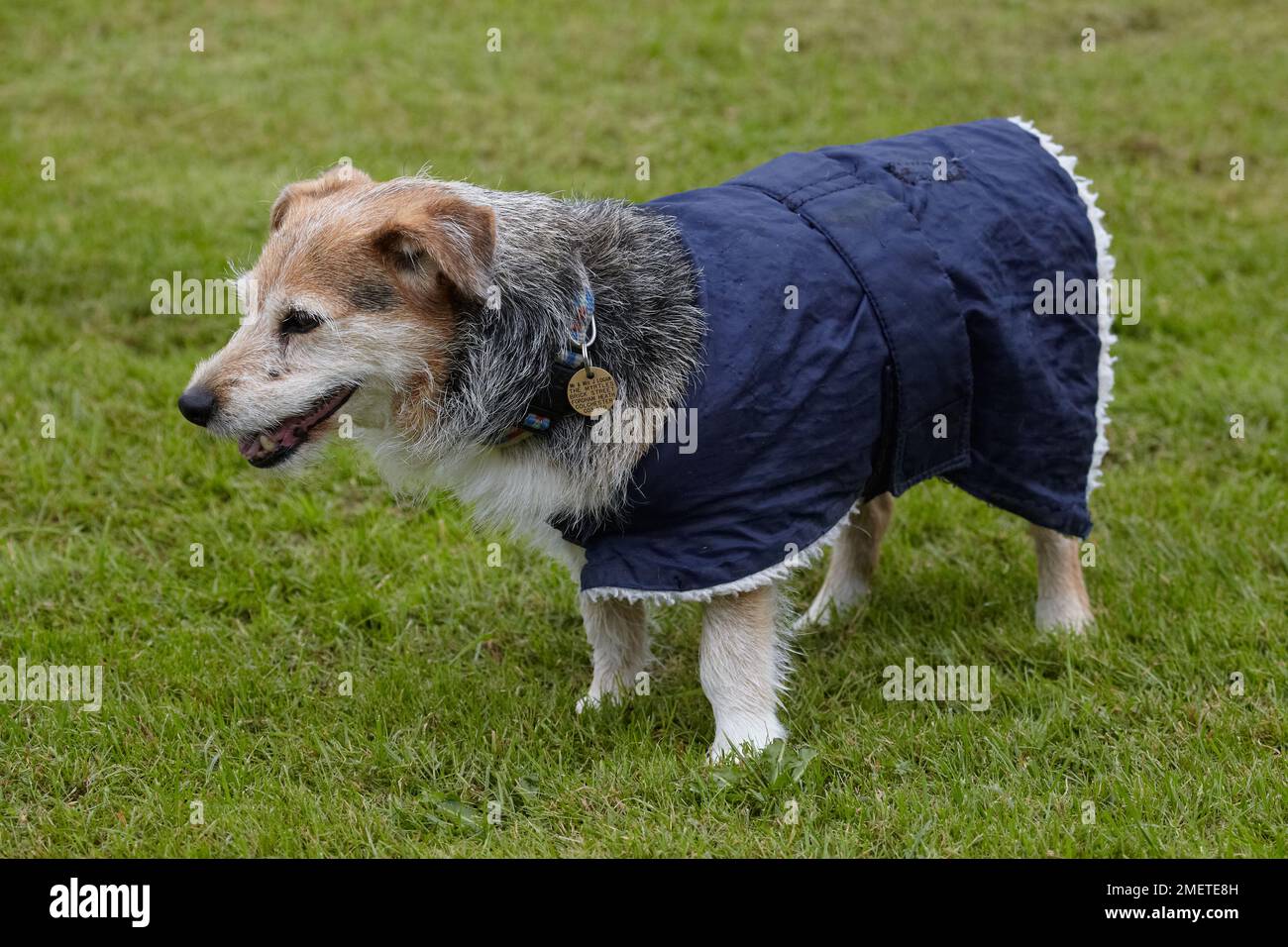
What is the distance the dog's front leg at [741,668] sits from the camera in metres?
4.19

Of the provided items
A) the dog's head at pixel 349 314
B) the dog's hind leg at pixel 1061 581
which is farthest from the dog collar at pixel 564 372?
the dog's hind leg at pixel 1061 581

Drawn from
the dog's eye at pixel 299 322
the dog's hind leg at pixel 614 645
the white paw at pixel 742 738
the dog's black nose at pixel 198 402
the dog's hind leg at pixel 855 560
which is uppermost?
the dog's eye at pixel 299 322

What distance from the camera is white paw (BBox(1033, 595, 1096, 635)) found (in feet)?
16.5

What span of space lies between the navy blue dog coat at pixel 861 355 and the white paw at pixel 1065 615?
1.73 ft

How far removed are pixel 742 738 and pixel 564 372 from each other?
1.32 metres

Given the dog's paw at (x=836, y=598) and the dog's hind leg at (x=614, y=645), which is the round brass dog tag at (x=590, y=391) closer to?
the dog's hind leg at (x=614, y=645)

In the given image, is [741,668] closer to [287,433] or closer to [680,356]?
[680,356]

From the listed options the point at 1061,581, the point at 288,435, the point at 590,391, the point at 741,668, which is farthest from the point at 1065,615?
the point at 288,435

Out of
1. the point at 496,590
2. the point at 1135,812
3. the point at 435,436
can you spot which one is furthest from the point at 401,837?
the point at 1135,812

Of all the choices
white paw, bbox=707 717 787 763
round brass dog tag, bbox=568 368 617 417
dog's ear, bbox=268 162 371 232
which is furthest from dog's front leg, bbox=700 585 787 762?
dog's ear, bbox=268 162 371 232

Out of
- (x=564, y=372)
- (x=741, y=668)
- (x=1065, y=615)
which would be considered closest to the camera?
(x=564, y=372)

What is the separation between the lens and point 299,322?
150 inches

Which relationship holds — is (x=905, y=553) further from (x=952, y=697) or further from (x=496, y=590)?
(x=496, y=590)
